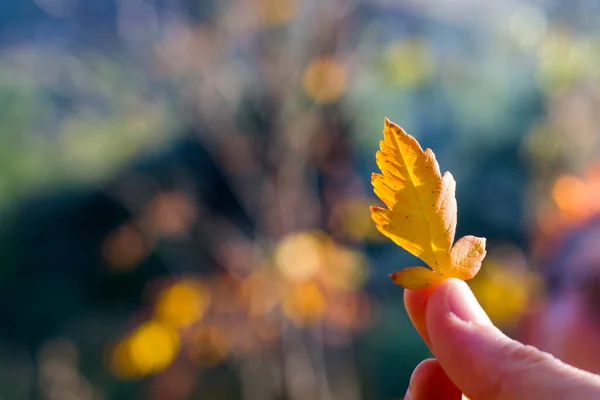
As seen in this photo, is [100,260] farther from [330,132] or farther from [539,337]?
[539,337]

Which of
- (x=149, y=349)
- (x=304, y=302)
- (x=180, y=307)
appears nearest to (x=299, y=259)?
(x=304, y=302)

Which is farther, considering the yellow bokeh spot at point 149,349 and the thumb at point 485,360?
the yellow bokeh spot at point 149,349

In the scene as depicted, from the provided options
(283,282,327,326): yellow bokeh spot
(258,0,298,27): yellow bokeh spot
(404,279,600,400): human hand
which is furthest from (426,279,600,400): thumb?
(258,0,298,27): yellow bokeh spot

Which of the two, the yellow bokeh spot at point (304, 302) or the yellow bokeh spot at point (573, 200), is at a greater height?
the yellow bokeh spot at point (573, 200)

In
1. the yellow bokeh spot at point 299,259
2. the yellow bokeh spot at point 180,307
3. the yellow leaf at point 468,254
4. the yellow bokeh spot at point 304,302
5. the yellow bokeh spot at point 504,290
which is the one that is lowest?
the yellow bokeh spot at point 180,307

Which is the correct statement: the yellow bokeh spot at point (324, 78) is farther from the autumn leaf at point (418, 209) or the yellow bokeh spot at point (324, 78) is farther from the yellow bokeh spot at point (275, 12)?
the autumn leaf at point (418, 209)

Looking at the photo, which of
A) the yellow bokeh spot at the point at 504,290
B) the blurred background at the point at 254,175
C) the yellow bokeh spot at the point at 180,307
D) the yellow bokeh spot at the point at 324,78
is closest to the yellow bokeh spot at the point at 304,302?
the blurred background at the point at 254,175

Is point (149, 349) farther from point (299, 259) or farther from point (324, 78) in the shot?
point (324, 78)
